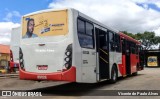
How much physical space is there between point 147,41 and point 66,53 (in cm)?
6949

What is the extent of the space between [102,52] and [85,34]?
8.57 feet

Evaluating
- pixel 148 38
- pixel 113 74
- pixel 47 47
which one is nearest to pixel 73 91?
pixel 47 47

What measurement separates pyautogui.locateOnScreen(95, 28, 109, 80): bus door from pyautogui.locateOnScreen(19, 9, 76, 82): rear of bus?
2.59 metres

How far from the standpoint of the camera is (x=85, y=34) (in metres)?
12.5

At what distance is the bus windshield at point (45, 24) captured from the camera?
11.7m

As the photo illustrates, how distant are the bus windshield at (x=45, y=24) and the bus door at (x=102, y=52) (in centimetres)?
257

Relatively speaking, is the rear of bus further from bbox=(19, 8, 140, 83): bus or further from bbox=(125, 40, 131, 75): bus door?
bbox=(125, 40, 131, 75): bus door

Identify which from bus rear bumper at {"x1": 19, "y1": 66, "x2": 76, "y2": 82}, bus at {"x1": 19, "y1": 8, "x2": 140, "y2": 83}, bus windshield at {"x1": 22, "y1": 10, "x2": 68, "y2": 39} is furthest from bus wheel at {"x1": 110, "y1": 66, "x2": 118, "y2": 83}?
bus windshield at {"x1": 22, "y1": 10, "x2": 68, "y2": 39}

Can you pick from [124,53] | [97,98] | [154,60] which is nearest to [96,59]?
[97,98]

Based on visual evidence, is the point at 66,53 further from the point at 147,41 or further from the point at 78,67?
the point at 147,41

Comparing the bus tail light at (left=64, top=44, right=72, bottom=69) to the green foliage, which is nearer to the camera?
the bus tail light at (left=64, top=44, right=72, bottom=69)

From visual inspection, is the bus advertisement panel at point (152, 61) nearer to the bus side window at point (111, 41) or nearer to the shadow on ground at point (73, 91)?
the bus side window at point (111, 41)

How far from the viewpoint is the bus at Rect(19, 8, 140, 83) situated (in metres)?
11.4

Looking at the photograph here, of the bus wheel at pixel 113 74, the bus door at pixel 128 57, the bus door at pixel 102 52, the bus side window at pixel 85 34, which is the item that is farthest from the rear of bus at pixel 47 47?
the bus door at pixel 128 57
